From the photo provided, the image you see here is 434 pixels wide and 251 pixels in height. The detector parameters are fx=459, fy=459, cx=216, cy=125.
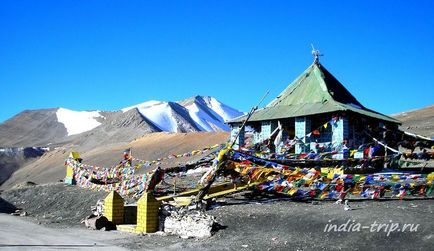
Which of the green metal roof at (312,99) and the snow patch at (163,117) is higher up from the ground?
the snow patch at (163,117)

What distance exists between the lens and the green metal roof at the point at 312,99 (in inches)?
896

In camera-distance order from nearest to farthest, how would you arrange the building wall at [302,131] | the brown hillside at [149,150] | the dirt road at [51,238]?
the dirt road at [51,238], the building wall at [302,131], the brown hillside at [149,150]

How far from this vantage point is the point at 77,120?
4035 inches

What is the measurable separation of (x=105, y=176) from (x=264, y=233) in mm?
15462

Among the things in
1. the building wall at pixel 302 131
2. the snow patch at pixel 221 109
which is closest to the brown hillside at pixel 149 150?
the building wall at pixel 302 131

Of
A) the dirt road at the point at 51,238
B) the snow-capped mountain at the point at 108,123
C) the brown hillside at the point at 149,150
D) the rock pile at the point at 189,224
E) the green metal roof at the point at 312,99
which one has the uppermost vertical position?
the snow-capped mountain at the point at 108,123

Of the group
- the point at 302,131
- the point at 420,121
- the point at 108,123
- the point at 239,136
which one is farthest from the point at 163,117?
the point at 302,131

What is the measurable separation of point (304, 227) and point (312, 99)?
42.0ft

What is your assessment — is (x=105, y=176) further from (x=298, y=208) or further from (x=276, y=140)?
(x=298, y=208)

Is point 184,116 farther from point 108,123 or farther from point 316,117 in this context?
point 316,117

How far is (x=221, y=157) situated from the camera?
15.9 metres

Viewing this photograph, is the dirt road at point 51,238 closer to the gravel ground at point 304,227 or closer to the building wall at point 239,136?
the gravel ground at point 304,227
